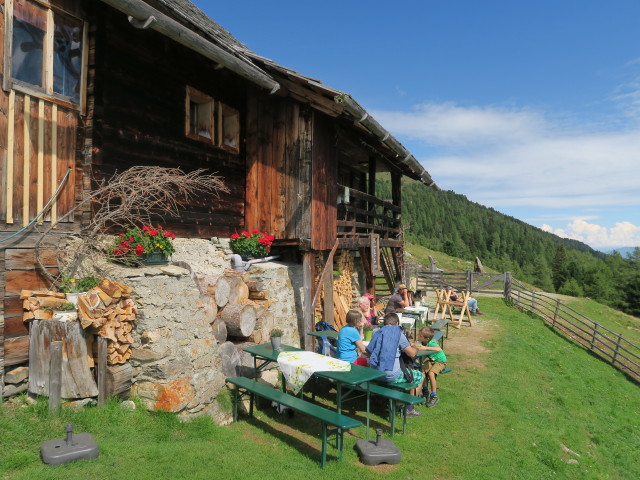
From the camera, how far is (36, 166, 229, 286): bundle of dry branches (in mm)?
5105

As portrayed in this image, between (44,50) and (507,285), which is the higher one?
(44,50)

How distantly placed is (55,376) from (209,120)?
202 inches

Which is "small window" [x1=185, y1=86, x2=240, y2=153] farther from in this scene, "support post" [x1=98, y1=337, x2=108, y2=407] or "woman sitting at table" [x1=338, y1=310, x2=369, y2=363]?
"woman sitting at table" [x1=338, y1=310, x2=369, y2=363]

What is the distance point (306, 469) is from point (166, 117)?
222 inches

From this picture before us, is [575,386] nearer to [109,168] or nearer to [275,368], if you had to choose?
[275,368]

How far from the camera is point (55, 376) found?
165 inches

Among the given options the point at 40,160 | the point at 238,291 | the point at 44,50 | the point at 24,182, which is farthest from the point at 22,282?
the point at 238,291

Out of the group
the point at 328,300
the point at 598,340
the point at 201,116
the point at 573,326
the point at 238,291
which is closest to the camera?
the point at 238,291

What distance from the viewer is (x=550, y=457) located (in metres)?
5.46

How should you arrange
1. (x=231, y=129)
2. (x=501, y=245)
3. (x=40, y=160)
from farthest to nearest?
1. (x=501, y=245)
2. (x=231, y=129)
3. (x=40, y=160)

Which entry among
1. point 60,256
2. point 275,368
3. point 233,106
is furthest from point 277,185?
point 60,256

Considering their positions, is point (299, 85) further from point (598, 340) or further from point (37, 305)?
point (598, 340)

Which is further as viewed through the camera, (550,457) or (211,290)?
(211,290)

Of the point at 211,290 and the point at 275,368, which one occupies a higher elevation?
the point at 211,290
